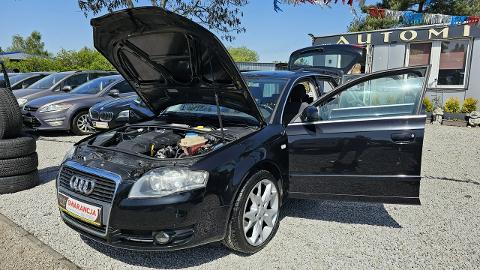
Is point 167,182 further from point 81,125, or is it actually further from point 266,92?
point 81,125

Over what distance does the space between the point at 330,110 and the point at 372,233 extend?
1289mm

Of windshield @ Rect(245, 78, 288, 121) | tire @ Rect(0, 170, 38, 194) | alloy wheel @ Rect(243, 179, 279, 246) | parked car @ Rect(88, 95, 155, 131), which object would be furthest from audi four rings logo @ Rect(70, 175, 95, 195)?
parked car @ Rect(88, 95, 155, 131)

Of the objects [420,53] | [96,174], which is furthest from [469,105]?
[96,174]

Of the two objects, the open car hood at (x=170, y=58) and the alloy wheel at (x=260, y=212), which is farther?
the alloy wheel at (x=260, y=212)

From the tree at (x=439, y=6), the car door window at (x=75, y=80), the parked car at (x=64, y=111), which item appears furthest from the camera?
the tree at (x=439, y=6)

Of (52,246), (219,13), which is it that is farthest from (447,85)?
(52,246)

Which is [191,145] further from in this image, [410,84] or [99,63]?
[99,63]

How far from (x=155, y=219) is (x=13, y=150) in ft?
9.41

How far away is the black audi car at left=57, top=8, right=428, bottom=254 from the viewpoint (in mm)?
2682

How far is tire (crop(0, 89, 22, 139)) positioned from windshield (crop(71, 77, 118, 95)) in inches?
198

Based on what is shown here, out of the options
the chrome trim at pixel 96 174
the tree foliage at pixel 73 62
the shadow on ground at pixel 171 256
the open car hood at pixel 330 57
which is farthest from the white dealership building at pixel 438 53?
the tree foliage at pixel 73 62

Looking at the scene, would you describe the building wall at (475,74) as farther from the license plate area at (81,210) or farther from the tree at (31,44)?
the tree at (31,44)

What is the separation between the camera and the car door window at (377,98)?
3.47m

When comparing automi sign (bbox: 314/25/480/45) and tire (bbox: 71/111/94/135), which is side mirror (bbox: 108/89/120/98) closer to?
tire (bbox: 71/111/94/135)
